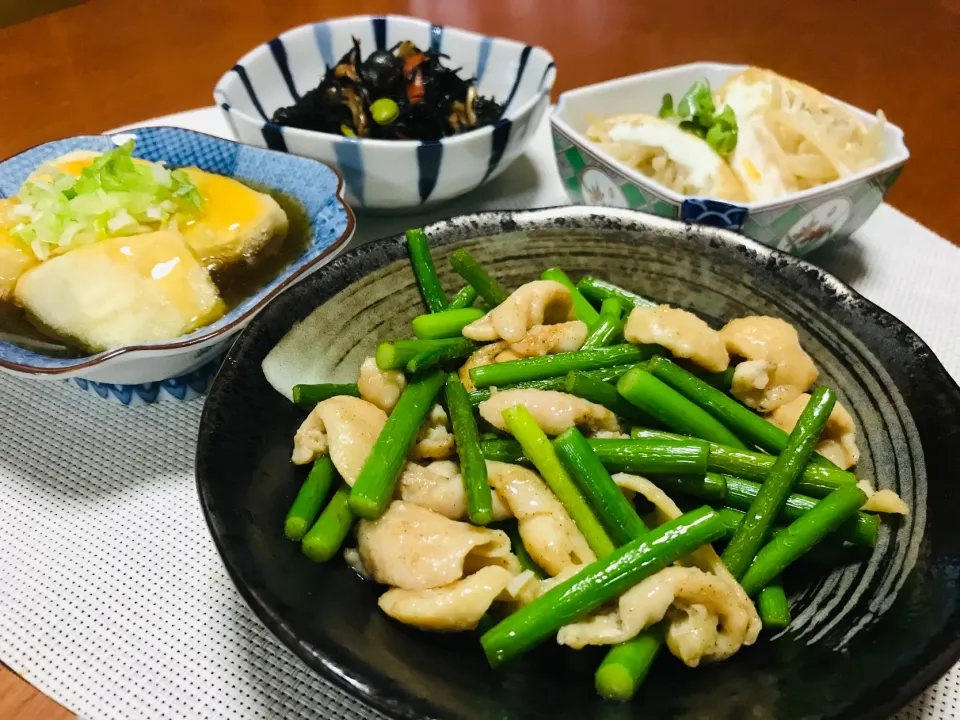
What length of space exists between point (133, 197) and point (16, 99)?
1763 millimetres

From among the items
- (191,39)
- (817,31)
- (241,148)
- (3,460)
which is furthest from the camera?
(817,31)

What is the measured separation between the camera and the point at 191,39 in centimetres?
355

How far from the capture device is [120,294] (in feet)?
5.31

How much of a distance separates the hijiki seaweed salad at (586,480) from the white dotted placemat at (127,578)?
0.24 metres

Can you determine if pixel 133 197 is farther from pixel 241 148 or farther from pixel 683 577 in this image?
pixel 683 577

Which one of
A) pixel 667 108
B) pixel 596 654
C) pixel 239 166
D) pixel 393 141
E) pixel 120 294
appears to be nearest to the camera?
pixel 596 654

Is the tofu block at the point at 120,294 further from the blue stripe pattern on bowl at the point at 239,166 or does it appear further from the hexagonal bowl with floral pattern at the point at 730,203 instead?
the hexagonal bowl with floral pattern at the point at 730,203

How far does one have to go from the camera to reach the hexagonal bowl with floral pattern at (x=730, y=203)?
6.15ft

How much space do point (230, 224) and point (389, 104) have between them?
662mm

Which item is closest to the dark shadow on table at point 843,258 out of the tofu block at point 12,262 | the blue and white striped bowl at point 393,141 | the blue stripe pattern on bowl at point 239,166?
the blue and white striped bowl at point 393,141

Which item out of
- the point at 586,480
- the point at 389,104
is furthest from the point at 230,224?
the point at 586,480

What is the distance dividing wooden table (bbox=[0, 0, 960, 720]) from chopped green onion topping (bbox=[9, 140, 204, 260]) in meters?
1.21

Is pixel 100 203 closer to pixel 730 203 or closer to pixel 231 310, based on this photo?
pixel 231 310

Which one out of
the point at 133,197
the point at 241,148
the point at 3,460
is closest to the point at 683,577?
the point at 3,460
